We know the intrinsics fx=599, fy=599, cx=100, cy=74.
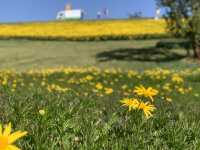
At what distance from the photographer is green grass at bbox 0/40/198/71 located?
1127 inches

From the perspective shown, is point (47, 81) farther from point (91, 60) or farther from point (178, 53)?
point (178, 53)

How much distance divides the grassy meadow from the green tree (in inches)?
52.1

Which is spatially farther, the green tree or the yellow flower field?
the yellow flower field

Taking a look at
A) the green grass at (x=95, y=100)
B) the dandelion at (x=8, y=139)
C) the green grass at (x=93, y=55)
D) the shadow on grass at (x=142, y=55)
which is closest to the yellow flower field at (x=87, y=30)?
the green grass at (x=93, y=55)

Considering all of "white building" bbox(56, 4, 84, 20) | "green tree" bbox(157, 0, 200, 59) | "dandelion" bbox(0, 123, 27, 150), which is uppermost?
"dandelion" bbox(0, 123, 27, 150)

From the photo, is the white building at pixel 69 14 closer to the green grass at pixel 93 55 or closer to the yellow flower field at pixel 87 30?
the yellow flower field at pixel 87 30

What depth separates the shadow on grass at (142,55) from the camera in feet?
98.1

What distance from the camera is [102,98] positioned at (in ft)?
33.0

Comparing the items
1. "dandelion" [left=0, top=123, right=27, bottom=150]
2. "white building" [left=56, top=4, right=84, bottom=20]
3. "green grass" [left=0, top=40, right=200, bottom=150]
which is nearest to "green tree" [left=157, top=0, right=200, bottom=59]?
"green grass" [left=0, top=40, right=200, bottom=150]

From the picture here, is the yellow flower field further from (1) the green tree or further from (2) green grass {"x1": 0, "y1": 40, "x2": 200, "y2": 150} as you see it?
(1) the green tree

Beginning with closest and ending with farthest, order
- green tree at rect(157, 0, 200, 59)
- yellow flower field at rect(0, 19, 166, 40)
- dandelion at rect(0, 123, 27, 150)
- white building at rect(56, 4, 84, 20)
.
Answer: dandelion at rect(0, 123, 27, 150)
green tree at rect(157, 0, 200, 59)
yellow flower field at rect(0, 19, 166, 40)
white building at rect(56, 4, 84, 20)

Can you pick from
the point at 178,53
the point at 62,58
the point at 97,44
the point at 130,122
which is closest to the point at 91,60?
the point at 62,58

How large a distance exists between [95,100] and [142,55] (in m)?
22.6

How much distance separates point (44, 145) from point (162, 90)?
34.0ft
